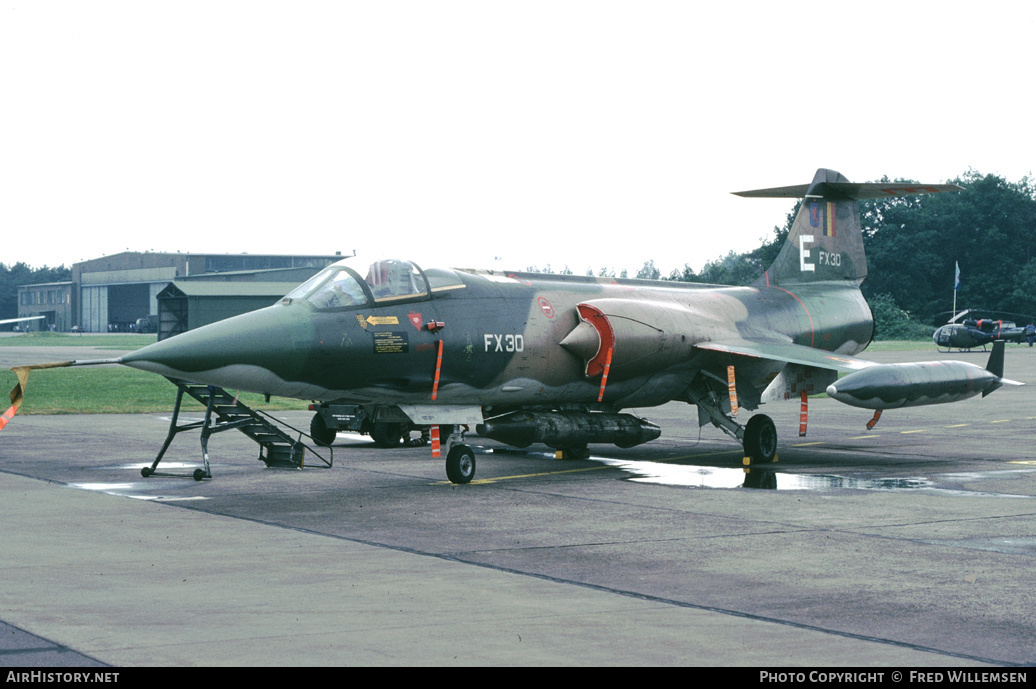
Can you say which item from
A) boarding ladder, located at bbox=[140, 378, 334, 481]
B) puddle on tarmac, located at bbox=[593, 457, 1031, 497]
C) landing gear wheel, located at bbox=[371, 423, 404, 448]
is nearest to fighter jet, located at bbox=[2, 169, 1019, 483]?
landing gear wheel, located at bbox=[371, 423, 404, 448]

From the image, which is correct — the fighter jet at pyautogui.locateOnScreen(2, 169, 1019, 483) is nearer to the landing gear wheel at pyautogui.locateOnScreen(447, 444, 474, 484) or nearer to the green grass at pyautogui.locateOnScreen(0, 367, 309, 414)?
the landing gear wheel at pyautogui.locateOnScreen(447, 444, 474, 484)

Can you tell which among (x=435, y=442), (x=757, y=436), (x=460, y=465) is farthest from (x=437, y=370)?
(x=757, y=436)

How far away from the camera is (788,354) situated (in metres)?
18.0

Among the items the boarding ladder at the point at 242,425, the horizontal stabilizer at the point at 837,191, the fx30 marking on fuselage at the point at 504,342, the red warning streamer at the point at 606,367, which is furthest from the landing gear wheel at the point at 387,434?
the horizontal stabilizer at the point at 837,191

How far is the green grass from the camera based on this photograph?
29859mm

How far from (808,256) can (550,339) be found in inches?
298

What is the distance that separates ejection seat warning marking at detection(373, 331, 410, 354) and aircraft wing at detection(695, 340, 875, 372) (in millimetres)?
5398

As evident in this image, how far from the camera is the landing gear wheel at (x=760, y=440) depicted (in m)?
17.9

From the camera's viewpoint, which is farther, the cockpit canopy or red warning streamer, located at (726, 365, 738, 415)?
red warning streamer, located at (726, 365, 738, 415)

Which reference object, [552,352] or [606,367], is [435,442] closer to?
[552,352]

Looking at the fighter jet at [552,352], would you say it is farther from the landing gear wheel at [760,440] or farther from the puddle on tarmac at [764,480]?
the puddle on tarmac at [764,480]

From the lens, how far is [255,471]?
16797 mm
